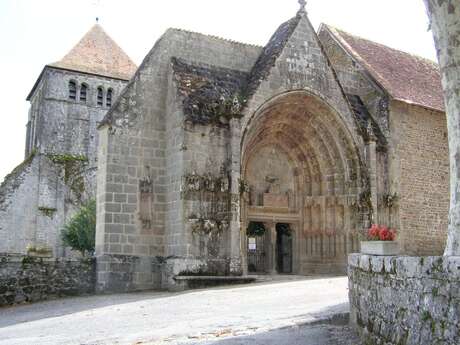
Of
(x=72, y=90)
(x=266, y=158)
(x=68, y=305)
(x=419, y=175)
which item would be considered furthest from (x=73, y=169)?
(x=68, y=305)

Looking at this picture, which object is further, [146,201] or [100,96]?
[100,96]

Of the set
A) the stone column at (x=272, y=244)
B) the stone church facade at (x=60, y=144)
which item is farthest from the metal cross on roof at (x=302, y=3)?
the stone church facade at (x=60, y=144)

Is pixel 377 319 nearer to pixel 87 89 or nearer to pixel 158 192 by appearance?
pixel 158 192

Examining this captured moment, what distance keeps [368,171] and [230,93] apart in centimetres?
485

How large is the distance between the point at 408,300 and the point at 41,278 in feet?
32.8

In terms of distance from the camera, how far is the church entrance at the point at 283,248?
19.0m

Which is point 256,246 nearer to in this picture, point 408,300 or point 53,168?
point 408,300

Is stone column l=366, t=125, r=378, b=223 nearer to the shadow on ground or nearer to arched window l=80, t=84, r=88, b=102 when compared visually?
the shadow on ground

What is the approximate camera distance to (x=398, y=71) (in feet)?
72.7

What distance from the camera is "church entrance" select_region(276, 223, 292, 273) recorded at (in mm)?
19000

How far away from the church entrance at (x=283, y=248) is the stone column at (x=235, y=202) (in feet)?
15.0

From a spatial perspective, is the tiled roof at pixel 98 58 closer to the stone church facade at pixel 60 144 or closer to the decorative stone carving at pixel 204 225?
the stone church facade at pixel 60 144

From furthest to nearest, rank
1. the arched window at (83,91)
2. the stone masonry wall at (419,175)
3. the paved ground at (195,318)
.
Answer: the arched window at (83,91) → the stone masonry wall at (419,175) → the paved ground at (195,318)

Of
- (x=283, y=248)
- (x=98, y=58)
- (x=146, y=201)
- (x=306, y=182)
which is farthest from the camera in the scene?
(x=98, y=58)
